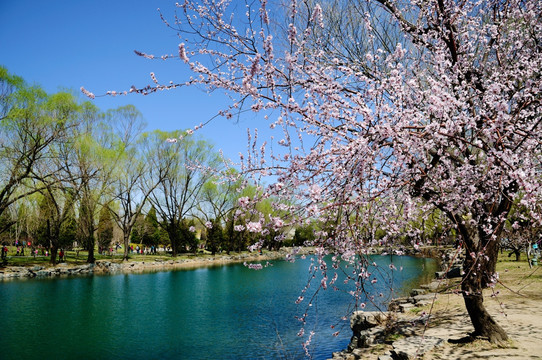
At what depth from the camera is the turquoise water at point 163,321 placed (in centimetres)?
871

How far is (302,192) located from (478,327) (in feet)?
13.0

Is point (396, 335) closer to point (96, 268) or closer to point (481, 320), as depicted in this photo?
point (481, 320)

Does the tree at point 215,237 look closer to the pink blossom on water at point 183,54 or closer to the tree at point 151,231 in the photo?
the tree at point 151,231

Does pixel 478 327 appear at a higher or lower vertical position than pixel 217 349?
higher

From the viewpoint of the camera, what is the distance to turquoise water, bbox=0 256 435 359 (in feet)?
28.6

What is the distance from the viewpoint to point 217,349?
8.84 m

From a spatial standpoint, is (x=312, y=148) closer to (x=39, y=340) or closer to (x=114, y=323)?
(x=39, y=340)

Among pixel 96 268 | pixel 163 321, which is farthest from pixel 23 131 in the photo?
pixel 163 321

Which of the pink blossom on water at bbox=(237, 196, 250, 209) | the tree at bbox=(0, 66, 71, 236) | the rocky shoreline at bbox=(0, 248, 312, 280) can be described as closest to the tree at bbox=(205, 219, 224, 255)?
the rocky shoreline at bbox=(0, 248, 312, 280)

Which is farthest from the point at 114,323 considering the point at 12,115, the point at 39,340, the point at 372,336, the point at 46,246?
the point at 46,246

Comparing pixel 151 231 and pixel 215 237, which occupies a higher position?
pixel 151 231

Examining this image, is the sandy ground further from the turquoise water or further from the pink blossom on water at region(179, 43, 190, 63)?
the pink blossom on water at region(179, 43, 190, 63)

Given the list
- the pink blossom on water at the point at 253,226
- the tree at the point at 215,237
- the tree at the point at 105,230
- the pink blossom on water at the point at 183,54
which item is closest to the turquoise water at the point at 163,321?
the pink blossom on water at the point at 253,226

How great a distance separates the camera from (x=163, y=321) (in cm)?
1160
